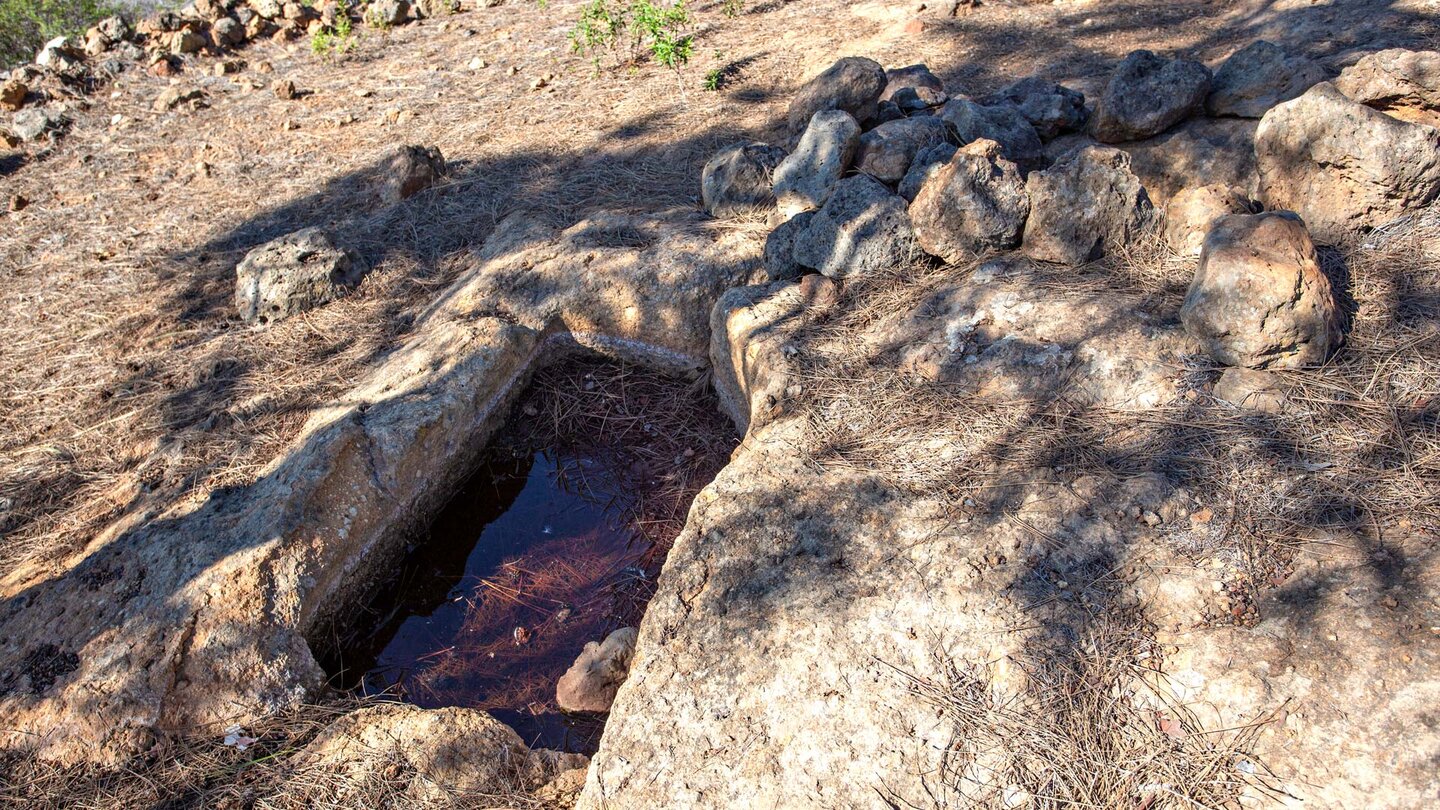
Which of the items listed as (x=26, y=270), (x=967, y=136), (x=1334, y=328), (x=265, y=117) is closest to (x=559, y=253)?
(x=967, y=136)

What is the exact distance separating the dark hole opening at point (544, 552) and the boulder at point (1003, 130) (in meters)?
1.74

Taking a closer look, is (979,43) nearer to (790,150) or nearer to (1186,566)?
(790,150)

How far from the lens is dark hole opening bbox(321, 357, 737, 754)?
3061mm

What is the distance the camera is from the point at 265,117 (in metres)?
6.88

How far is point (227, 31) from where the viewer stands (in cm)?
807

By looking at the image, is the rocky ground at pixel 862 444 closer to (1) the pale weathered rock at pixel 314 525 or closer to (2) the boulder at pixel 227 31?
(1) the pale weathered rock at pixel 314 525

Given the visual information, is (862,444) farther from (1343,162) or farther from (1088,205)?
(1343,162)

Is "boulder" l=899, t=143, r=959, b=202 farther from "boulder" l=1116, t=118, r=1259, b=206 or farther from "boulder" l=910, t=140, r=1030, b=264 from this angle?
"boulder" l=1116, t=118, r=1259, b=206

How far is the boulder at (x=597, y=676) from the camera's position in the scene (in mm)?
2801

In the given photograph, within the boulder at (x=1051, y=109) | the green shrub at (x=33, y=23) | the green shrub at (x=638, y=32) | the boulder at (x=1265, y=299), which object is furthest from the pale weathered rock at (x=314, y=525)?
the green shrub at (x=33, y=23)

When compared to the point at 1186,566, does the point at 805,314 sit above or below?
above

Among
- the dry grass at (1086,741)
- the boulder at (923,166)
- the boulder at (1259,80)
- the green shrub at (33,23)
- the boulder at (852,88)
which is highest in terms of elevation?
the green shrub at (33,23)

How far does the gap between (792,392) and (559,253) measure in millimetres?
1764

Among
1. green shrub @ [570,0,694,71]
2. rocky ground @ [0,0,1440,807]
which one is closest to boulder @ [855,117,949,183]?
rocky ground @ [0,0,1440,807]
